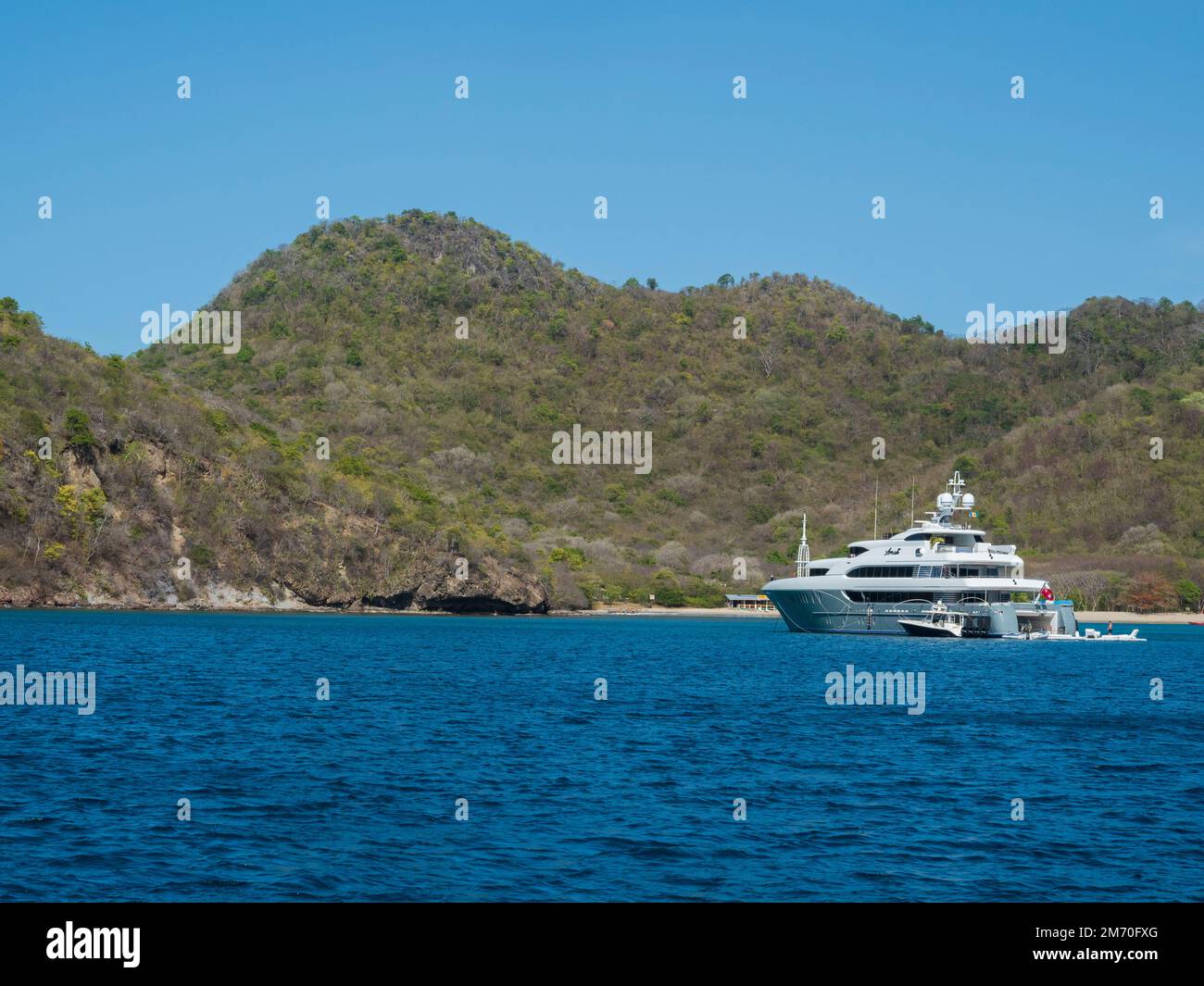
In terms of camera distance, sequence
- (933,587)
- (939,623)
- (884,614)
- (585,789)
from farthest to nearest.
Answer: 1. (884,614)
2. (939,623)
3. (933,587)
4. (585,789)

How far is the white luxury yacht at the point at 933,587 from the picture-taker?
91.8 meters

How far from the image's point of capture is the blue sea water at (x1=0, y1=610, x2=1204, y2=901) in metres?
20.0

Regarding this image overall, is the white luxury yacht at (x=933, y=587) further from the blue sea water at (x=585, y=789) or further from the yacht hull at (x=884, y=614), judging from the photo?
the blue sea water at (x=585, y=789)

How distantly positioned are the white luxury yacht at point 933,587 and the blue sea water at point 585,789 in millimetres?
32954

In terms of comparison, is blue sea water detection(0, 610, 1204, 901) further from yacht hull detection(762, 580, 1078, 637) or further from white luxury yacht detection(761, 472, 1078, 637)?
yacht hull detection(762, 580, 1078, 637)

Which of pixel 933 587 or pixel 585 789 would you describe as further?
pixel 933 587

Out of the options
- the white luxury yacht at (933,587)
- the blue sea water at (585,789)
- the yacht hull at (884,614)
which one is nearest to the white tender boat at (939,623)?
the white luxury yacht at (933,587)

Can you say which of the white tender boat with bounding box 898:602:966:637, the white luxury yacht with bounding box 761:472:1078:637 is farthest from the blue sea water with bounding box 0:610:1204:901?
the white luxury yacht with bounding box 761:472:1078:637

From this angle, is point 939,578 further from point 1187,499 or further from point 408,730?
point 1187,499

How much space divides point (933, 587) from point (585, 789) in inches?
2680

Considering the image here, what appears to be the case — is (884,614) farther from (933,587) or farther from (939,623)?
(933,587)

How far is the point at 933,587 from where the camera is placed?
91375 mm

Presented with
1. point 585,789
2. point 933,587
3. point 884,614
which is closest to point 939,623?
point 933,587
